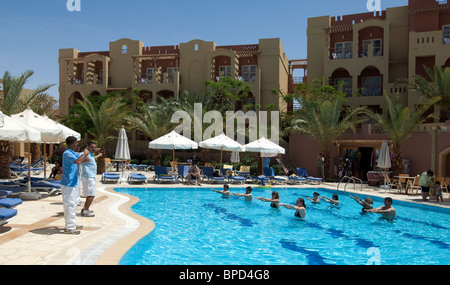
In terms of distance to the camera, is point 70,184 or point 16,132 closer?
point 70,184

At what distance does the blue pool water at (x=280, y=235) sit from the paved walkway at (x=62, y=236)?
345 millimetres

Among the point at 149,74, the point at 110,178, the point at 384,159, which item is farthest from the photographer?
the point at 149,74

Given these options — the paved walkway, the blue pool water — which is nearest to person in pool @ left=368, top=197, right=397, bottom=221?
the blue pool water

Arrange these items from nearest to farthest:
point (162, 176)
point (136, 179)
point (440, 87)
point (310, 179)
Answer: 1. point (136, 179)
2. point (162, 176)
3. point (310, 179)
4. point (440, 87)

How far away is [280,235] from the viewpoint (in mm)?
9031

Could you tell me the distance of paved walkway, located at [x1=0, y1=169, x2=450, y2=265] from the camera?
540 centimetres

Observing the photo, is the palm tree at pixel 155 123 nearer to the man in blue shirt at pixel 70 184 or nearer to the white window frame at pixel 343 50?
the white window frame at pixel 343 50

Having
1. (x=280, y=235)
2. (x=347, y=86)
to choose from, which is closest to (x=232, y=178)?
(x=280, y=235)

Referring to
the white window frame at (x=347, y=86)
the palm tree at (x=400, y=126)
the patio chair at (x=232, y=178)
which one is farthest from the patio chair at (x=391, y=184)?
the white window frame at (x=347, y=86)

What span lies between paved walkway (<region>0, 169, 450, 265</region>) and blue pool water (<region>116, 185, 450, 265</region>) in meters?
0.35

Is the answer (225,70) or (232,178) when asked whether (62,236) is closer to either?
(232,178)

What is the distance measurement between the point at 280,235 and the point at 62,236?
15.9 ft
